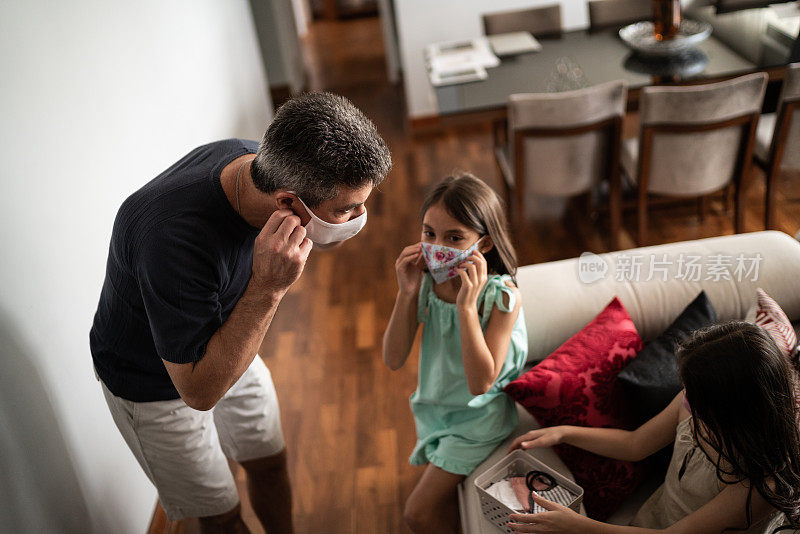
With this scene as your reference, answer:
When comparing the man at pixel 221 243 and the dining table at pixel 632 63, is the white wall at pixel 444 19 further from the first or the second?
the man at pixel 221 243

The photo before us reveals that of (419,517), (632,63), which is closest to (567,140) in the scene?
(632,63)

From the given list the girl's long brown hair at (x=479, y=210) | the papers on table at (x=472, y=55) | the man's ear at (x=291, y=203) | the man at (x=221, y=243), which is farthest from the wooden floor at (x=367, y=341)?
the man's ear at (x=291, y=203)

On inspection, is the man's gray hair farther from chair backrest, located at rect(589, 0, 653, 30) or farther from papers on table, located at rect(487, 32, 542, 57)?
chair backrest, located at rect(589, 0, 653, 30)

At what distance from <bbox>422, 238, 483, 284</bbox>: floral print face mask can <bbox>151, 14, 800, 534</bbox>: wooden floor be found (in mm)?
921

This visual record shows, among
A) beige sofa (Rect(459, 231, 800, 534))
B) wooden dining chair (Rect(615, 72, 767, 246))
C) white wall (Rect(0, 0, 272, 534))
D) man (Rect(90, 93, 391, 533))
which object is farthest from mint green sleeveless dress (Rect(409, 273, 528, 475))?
wooden dining chair (Rect(615, 72, 767, 246))

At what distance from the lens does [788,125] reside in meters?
2.86

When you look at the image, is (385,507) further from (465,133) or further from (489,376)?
(465,133)

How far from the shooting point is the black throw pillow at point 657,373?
1609 millimetres

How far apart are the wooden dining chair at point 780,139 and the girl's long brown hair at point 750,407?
6.51 feet

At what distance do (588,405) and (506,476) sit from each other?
267 mm

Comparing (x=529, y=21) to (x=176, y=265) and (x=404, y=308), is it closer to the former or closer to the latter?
(x=404, y=308)

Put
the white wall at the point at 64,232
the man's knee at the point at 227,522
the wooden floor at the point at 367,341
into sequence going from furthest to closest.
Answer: the wooden floor at the point at 367,341 < the man's knee at the point at 227,522 < the white wall at the point at 64,232

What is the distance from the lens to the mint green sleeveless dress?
1.71 metres

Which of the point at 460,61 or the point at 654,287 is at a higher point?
the point at 460,61
